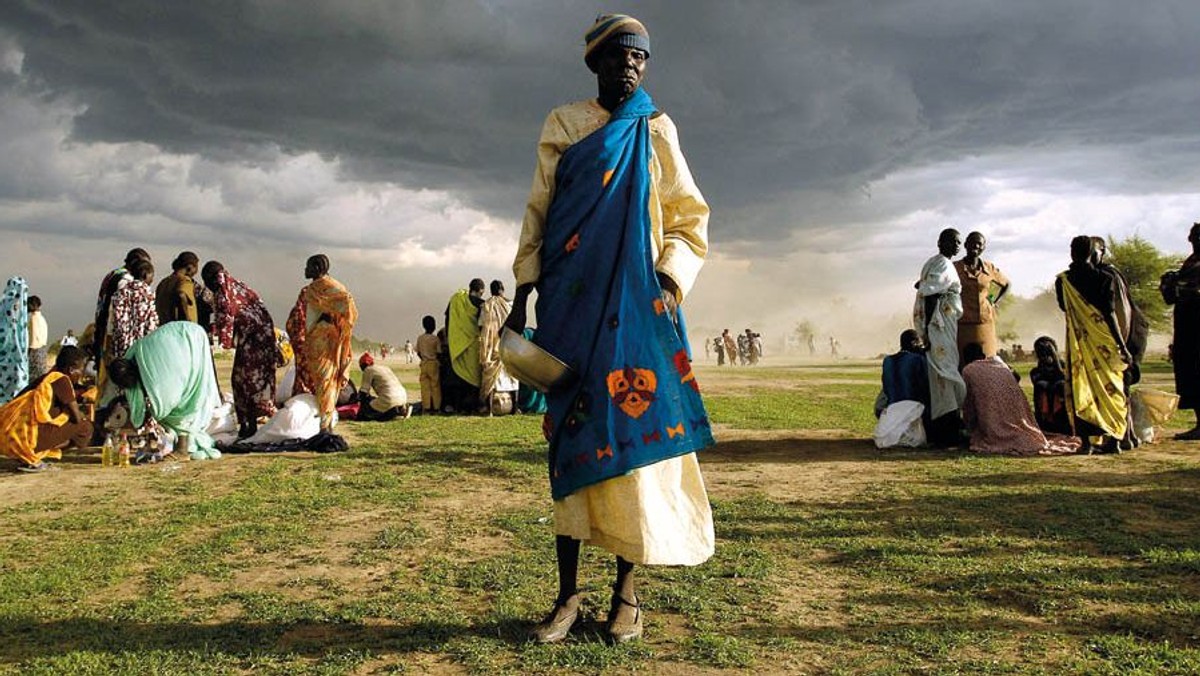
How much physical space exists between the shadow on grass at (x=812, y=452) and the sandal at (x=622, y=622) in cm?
532

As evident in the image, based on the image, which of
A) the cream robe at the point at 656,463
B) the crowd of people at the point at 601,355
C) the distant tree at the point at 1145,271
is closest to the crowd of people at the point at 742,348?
the distant tree at the point at 1145,271

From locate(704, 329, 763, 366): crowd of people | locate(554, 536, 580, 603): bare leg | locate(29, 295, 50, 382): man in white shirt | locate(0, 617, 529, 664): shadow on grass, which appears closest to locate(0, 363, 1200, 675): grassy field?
locate(0, 617, 529, 664): shadow on grass

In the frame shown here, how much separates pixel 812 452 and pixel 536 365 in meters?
6.70

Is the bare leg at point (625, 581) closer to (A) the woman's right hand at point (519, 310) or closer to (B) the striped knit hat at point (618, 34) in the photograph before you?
(A) the woman's right hand at point (519, 310)

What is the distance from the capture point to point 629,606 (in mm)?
3607

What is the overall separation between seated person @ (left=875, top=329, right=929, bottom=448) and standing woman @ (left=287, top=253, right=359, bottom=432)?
21.2 feet

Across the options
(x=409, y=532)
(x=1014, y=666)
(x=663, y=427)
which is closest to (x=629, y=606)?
(x=663, y=427)

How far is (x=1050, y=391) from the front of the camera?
9898 millimetres

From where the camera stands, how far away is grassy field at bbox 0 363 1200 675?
3.46 m

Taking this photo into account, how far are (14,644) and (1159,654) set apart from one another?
4888 mm

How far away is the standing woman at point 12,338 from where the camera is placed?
1327 centimetres

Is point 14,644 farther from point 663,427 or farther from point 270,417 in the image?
point 270,417

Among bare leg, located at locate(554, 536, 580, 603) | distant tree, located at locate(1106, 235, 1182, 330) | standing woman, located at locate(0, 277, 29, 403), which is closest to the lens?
bare leg, located at locate(554, 536, 580, 603)

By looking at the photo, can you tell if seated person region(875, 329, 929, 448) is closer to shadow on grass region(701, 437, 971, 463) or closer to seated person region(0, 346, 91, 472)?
shadow on grass region(701, 437, 971, 463)
